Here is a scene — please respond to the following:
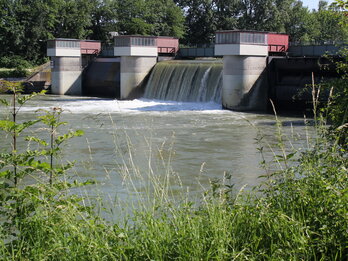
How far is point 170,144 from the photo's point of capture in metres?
9.73

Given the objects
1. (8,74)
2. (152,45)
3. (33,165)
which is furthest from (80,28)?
(33,165)

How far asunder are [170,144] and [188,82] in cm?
2085

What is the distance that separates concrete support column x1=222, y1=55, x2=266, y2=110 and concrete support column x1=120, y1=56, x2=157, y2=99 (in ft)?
24.1

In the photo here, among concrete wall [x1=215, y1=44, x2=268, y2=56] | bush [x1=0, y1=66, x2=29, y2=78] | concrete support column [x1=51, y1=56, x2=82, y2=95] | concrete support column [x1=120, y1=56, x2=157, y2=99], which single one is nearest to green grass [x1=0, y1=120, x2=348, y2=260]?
concrete wall [x1=215, y1=44, x2=268, y2=56]

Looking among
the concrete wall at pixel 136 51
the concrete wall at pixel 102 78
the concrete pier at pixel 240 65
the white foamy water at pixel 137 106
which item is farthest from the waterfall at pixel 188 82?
the concrete wall at pixel 102 78

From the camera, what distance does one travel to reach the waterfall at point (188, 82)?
29.7m

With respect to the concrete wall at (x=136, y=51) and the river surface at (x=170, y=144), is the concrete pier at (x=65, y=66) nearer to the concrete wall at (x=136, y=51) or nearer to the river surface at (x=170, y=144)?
the concrete wall at (x=136, y=51)

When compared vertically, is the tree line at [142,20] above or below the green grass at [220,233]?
above

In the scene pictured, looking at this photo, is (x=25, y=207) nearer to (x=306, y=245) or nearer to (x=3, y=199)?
(x=3, y=199)

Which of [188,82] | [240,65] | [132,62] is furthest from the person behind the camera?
[132,62]

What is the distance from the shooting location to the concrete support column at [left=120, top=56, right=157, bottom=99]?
34.1 m

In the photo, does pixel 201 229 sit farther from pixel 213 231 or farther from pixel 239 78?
pixel 239 78

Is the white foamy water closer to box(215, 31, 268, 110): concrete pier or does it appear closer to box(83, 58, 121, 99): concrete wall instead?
box(215, 31, 268, 110): concrete pier

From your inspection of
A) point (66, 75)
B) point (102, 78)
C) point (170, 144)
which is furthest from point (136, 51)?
point (170, 144)
